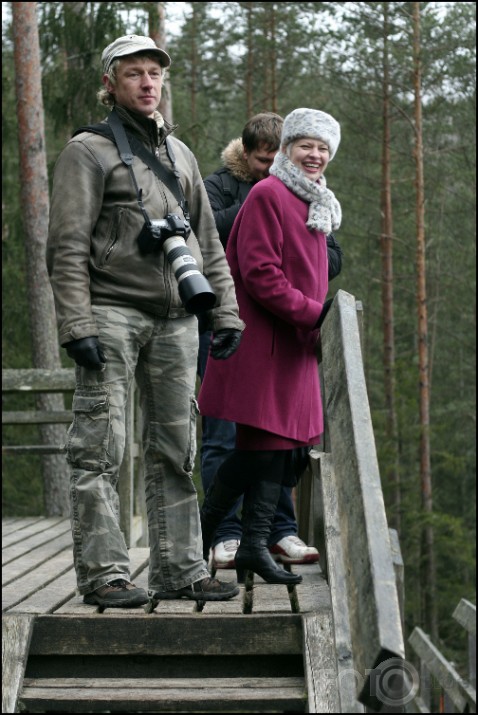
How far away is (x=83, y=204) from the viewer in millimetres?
4000

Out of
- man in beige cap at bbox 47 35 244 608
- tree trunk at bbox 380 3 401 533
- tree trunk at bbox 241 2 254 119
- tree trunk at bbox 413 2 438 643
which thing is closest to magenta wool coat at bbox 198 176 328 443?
man in beige cap at bbox 47 35 244 608

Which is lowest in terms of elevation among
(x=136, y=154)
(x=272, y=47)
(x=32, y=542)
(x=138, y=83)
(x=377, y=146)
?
(x=32, y=542)

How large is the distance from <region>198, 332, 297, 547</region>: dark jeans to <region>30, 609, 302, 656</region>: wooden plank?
3.63 feet

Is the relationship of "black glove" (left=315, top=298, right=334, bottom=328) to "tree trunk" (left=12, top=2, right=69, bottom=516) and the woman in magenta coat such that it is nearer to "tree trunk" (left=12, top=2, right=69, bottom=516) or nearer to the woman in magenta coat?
the woman in magenta coat

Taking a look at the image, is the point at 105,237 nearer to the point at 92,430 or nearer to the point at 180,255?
the point at 180,255

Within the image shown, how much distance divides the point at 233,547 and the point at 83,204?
1798 millimetres

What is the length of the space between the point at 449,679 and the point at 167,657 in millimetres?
7124

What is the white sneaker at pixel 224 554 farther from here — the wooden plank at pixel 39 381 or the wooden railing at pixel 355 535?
the wooden plank at pixel 39 381

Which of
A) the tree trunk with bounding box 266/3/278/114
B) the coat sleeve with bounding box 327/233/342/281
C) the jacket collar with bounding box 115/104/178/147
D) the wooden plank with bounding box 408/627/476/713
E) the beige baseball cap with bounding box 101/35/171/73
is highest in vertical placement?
the tree trunk with bounding box 266/3/278/114

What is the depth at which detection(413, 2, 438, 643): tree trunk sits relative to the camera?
20.6 m

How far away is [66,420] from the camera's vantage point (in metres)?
8.31

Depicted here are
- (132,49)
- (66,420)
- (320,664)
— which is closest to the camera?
(320,664)

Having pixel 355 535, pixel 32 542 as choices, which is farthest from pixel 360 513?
pixel 32 542

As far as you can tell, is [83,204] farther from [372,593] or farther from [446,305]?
[446,305]
